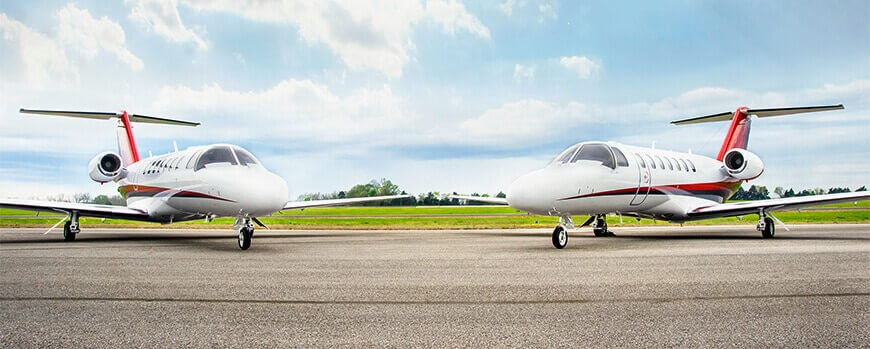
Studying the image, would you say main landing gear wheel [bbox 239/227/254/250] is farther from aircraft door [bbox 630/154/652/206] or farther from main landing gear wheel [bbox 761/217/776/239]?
main landing gear wheel [bbox 761/217/776/239]

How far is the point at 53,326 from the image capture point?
4.54m

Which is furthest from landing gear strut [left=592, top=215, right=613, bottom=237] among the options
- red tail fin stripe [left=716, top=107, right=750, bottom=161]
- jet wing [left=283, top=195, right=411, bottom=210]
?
red tail fin stripe [left=716, top=107, right=750, bottom=161]

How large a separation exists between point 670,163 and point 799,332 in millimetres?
14892

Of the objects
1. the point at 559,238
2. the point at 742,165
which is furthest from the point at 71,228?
the point at 742,165

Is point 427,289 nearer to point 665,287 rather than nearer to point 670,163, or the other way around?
point 665,287

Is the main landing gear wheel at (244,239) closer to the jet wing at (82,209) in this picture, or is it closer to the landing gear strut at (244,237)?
the landing gear strut at (244,237)

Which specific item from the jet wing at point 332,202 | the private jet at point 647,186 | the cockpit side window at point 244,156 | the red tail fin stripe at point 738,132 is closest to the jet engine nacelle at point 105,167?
the jet wing at point 332,202

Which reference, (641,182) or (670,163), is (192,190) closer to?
(641,182)

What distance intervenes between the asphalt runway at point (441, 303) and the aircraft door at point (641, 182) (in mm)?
6633

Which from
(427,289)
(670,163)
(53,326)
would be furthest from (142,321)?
(670,163)

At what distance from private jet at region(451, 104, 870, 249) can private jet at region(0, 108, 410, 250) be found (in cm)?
606

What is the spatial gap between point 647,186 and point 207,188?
40.2 ft

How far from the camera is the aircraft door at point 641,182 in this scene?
1627 centimetres

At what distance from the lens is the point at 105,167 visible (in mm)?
20125
